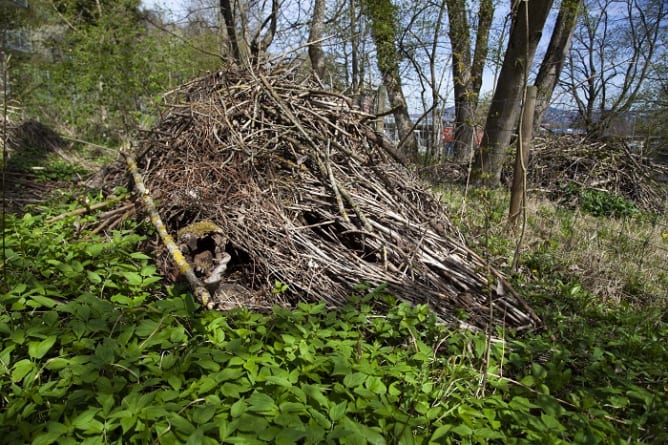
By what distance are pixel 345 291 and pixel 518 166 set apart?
2725 millimetres

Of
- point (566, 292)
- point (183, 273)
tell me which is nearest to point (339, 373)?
point (183, 273)

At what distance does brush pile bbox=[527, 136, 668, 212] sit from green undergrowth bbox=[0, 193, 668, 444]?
5740 mm

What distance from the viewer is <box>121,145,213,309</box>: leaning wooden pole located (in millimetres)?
2223

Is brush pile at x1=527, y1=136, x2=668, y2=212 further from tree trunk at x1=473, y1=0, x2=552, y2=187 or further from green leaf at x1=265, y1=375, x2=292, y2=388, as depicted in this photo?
green leaf at x1=265, y1=375, x2=292, y2=388

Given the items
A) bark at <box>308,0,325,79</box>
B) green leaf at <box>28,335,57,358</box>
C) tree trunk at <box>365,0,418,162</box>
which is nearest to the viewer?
green leaf at <box>28,335,57,358</box>

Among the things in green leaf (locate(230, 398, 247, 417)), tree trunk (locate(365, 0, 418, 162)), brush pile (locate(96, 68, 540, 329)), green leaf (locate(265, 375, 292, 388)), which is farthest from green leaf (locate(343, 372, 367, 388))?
tree trunk (locate(365, 0, 418, 162))

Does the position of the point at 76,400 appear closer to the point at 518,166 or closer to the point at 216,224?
the point at 216,224

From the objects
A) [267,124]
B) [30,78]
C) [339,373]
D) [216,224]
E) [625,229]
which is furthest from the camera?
[30,78]

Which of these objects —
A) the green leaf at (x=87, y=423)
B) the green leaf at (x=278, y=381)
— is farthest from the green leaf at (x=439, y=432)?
the green leaf at (x=87, y=423)

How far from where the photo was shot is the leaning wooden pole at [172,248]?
2223 millimetres

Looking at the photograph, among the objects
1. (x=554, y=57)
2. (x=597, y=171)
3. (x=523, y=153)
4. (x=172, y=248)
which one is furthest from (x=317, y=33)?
(x=172, y=248)

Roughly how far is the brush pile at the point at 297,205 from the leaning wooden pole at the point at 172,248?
10 centimetres

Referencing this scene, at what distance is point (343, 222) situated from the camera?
122 inches

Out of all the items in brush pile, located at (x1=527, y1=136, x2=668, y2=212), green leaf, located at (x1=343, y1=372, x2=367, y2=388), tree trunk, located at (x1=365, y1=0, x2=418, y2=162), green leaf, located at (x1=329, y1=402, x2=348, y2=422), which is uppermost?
tree trunk, located at (x1=365, y1=0, x2=418, y2=162)
